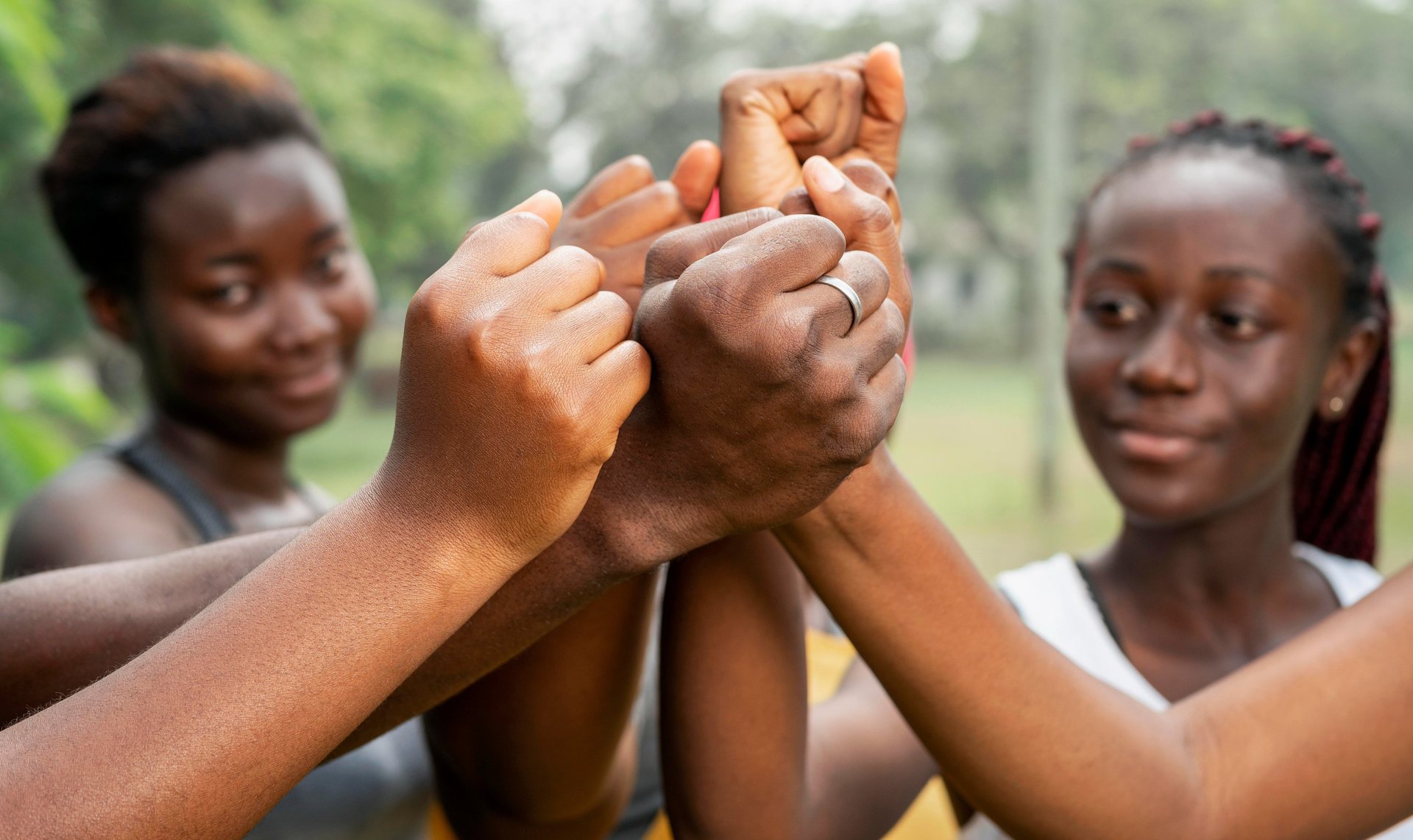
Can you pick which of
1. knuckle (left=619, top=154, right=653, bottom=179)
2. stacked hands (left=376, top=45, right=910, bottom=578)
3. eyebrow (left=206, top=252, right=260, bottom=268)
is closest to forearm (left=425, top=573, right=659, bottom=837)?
stacked hands (left=376, top=45, right=910, bottom=578)

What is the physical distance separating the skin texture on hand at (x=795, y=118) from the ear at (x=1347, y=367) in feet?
3.29

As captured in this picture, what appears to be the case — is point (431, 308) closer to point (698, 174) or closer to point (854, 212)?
point (854, 212)

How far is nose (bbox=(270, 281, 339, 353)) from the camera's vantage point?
2348mm

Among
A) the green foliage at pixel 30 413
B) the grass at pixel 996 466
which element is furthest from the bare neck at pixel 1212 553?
the grass at pixel 996 466

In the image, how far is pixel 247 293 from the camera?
7.67ft

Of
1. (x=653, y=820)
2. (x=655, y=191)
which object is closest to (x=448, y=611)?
(x=655, y=191)

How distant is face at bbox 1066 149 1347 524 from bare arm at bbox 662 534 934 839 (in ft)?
2.31

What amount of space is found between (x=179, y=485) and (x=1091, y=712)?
1.62m

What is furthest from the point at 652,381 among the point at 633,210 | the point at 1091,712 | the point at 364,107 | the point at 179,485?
the point at 364,107

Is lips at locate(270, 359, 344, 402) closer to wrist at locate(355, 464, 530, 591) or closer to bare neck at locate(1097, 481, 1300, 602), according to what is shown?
wrist at locate(355, 464, 530, 591)

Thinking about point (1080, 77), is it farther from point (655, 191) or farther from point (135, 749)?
point (135, 749)

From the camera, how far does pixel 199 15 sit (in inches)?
387

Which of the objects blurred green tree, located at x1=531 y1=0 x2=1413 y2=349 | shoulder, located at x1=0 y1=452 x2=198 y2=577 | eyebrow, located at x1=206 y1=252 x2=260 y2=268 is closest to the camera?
shoulder, located at x1=0 y1=452 x2=198 y2=577

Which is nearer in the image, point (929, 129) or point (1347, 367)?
point (1347, 367)
